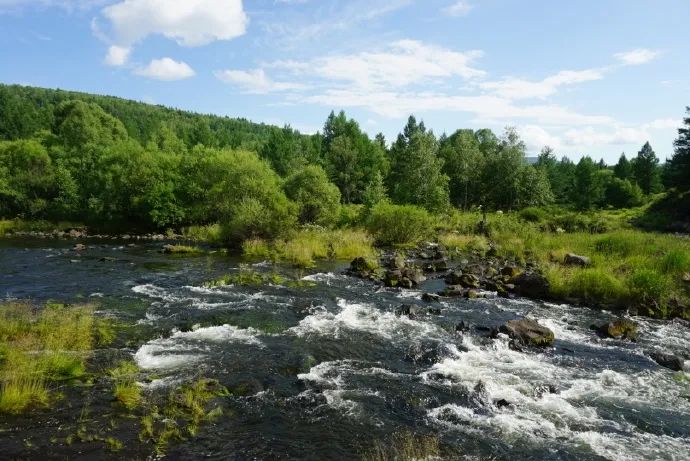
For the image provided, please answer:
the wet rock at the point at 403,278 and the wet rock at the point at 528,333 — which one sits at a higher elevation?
the wet rock at the point at 528,333

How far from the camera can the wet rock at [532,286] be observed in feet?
82.9

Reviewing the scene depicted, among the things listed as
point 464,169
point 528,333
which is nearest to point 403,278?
point 528,333

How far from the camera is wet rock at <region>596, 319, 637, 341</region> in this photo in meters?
19.0

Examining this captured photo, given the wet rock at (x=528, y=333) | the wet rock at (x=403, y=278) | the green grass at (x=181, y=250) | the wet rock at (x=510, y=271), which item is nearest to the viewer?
the wet rock at (x=528, y=333)

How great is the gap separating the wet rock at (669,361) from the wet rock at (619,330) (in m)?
2.17

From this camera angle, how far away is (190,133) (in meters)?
109

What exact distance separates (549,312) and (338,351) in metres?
11.7

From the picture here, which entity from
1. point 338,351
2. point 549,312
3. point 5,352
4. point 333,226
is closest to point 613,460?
point 338,351

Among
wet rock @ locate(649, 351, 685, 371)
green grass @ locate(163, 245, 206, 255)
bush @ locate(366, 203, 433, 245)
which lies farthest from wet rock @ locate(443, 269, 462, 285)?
green grass @ locate(163, 245, 206, 255)

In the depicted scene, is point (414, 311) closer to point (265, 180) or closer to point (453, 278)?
point (453, 278)

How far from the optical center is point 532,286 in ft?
84.2

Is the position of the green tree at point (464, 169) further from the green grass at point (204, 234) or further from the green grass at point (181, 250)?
the green grass at point (181, 250)

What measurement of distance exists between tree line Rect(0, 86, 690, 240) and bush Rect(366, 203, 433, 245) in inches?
83.4

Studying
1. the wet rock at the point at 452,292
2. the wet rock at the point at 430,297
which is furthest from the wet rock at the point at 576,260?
the wet rock at the point at 430,297
